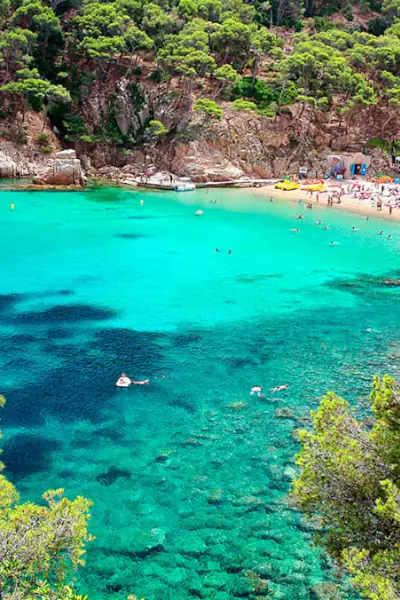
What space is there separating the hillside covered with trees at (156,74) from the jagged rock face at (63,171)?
462 cm

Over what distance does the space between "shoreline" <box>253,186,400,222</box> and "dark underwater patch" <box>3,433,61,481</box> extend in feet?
171

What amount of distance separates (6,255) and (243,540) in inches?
1352

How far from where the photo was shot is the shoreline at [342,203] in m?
63.7

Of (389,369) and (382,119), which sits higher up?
(382,119)

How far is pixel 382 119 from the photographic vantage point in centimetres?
8275

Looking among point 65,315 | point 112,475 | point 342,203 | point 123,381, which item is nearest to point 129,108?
point 342,203

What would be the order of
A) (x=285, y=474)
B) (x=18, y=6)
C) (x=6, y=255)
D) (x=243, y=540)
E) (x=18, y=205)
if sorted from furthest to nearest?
(x=18, y=6) → (x=18, y=205) → (x=6, y=255) → (x=285, y=474) → (x=243, y=540)

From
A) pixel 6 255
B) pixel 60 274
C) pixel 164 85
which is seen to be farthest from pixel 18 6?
pixel 60 274

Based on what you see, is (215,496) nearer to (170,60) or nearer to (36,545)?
(36,545)

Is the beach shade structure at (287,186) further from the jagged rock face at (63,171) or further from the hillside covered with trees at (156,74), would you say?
the jagged rock face at (63,171)

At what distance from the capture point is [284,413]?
2205cm

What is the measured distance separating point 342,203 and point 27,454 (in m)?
58.7

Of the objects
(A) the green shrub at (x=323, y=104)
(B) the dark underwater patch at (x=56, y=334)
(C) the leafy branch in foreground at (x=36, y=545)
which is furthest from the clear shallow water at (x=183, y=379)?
(A) the green shrub at (x=323, y=104)

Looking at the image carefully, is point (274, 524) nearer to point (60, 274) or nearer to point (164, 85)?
point (60, 274)
